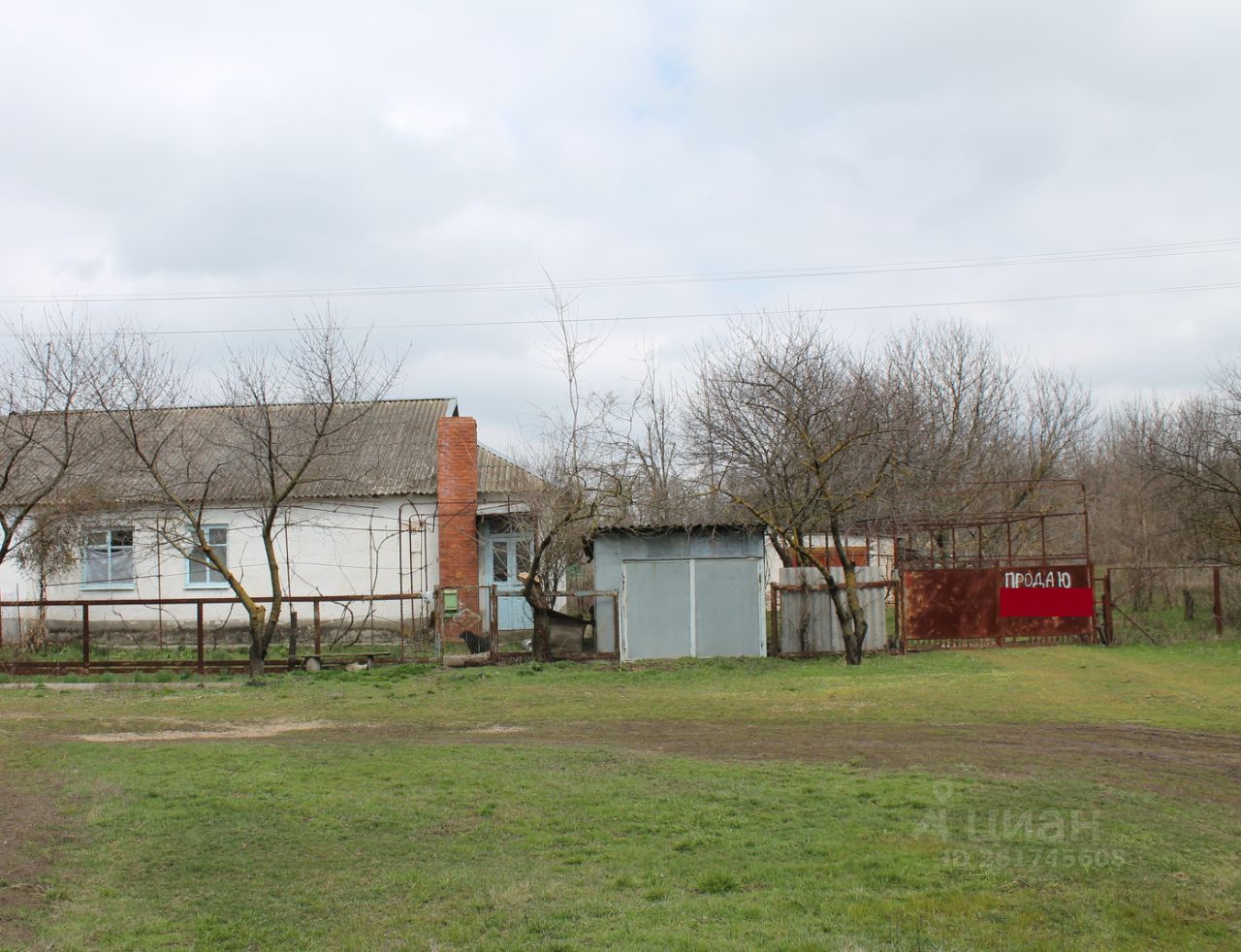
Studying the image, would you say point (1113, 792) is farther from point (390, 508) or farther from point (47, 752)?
point (390, 508)

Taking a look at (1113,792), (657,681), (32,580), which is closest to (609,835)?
(1113,792)

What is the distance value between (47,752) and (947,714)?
9.85 m

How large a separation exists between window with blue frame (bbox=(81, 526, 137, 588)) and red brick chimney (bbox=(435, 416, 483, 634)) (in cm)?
761

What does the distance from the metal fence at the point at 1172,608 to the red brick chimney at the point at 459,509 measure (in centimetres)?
1348

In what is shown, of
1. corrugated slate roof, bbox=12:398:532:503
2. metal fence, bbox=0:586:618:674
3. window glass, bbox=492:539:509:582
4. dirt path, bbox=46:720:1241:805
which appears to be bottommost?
dirt path, bbox=46:720:1241:805

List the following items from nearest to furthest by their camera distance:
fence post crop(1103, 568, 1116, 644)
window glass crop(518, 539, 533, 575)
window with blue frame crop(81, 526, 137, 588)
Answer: fence post crop(1103, 568, 1116, 644) < window glass crop(518, 539, 533, 575) < window with blue frame crop(81, 526, 137, 588)

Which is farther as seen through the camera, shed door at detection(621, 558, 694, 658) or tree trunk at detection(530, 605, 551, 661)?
tree trunk at detection(530, 605, 551, 661)

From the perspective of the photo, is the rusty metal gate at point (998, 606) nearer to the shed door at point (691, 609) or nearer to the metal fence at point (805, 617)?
the metal fence at point (805, 617)

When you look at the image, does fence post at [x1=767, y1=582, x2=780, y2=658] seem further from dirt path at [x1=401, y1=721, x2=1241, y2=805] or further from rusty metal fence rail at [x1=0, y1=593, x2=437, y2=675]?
dirt path at [x1=401, y1=721, x2=1241, y2=805]

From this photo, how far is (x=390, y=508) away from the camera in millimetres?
26000

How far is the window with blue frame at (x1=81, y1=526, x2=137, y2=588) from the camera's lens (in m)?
25.9

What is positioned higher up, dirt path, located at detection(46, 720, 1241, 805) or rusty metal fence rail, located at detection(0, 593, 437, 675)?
rusty metal fence rail, located at detection(0, 593, 437, 675)

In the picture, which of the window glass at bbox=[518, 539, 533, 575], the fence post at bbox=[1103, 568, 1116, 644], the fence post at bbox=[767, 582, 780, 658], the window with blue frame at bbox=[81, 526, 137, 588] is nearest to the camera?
the fence post at bbox=[767, 582, 780, 658]

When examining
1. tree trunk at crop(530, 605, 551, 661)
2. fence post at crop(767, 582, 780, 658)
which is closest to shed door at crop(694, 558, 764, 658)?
fence post at crop(767, 582, 780, 658)
